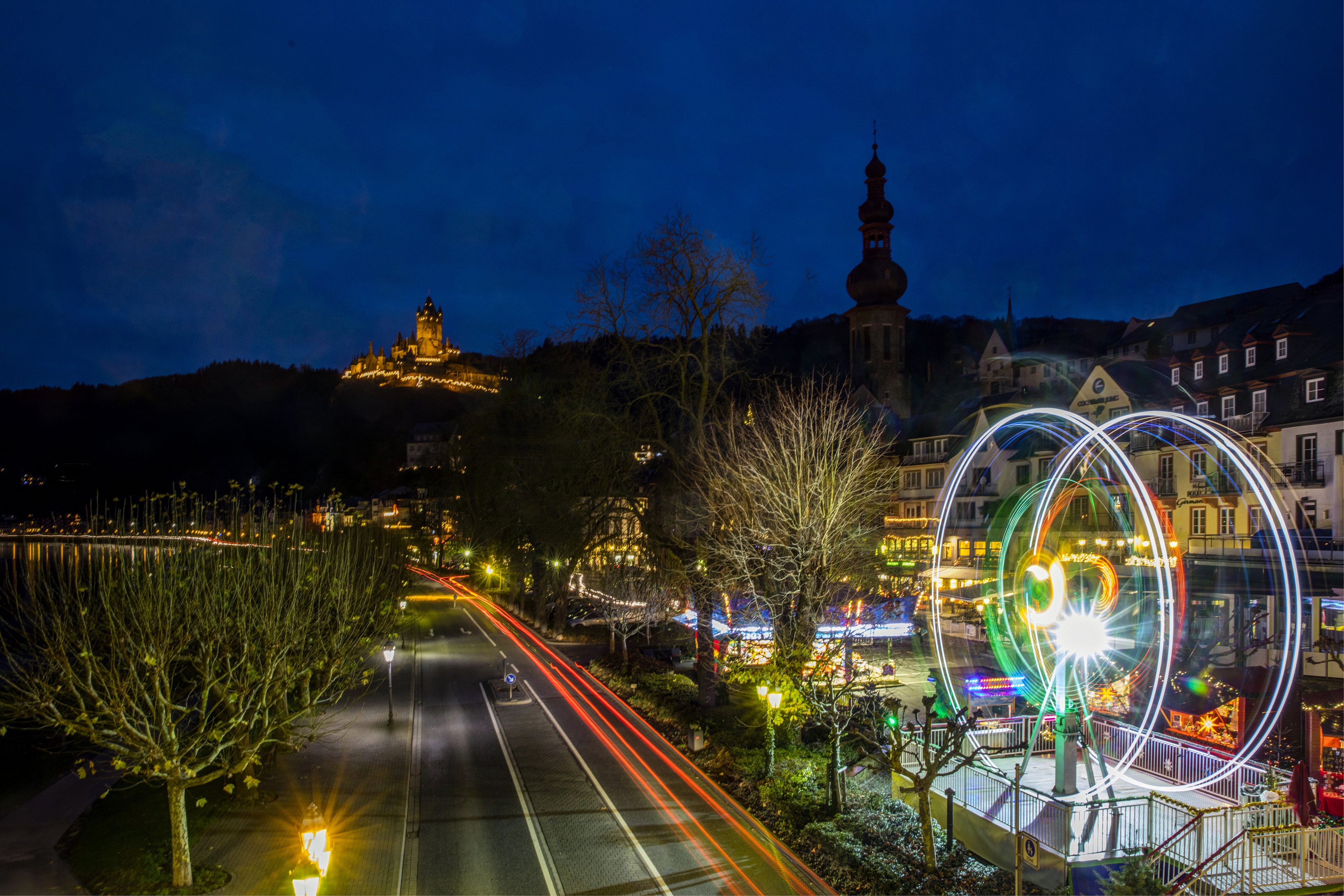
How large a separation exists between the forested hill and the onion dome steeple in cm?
7191

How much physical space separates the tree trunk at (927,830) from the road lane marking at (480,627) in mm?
27539

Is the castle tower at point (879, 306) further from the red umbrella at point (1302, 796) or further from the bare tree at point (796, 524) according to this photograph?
the red umbrella at point (1302, 796)

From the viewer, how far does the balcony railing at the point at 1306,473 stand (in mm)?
30938

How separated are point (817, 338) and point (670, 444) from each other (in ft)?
376

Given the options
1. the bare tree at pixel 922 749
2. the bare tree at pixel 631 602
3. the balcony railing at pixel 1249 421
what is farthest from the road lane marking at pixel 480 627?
the balcony railing at pixel 1249 421

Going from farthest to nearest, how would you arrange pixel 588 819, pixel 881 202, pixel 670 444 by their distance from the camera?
pixel 881 202
pixel 670 444
pixel 588 819

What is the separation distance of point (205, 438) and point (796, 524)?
474 feet

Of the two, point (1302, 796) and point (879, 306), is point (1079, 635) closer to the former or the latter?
point (1302, 796)

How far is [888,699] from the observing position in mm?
19500

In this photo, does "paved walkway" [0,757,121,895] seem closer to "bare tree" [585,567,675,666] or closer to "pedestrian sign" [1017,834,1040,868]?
"bare tree" [585,567,675,666]

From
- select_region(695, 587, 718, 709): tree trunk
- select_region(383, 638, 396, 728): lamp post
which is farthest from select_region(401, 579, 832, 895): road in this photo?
select_region(695, 587, 718, 709): tree trunk

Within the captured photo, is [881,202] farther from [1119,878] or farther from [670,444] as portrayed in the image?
[1119,878]

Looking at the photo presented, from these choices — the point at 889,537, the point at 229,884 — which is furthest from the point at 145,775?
the point at 889,537

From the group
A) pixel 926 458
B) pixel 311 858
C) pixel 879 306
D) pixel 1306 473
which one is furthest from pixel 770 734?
pixel 879 306
